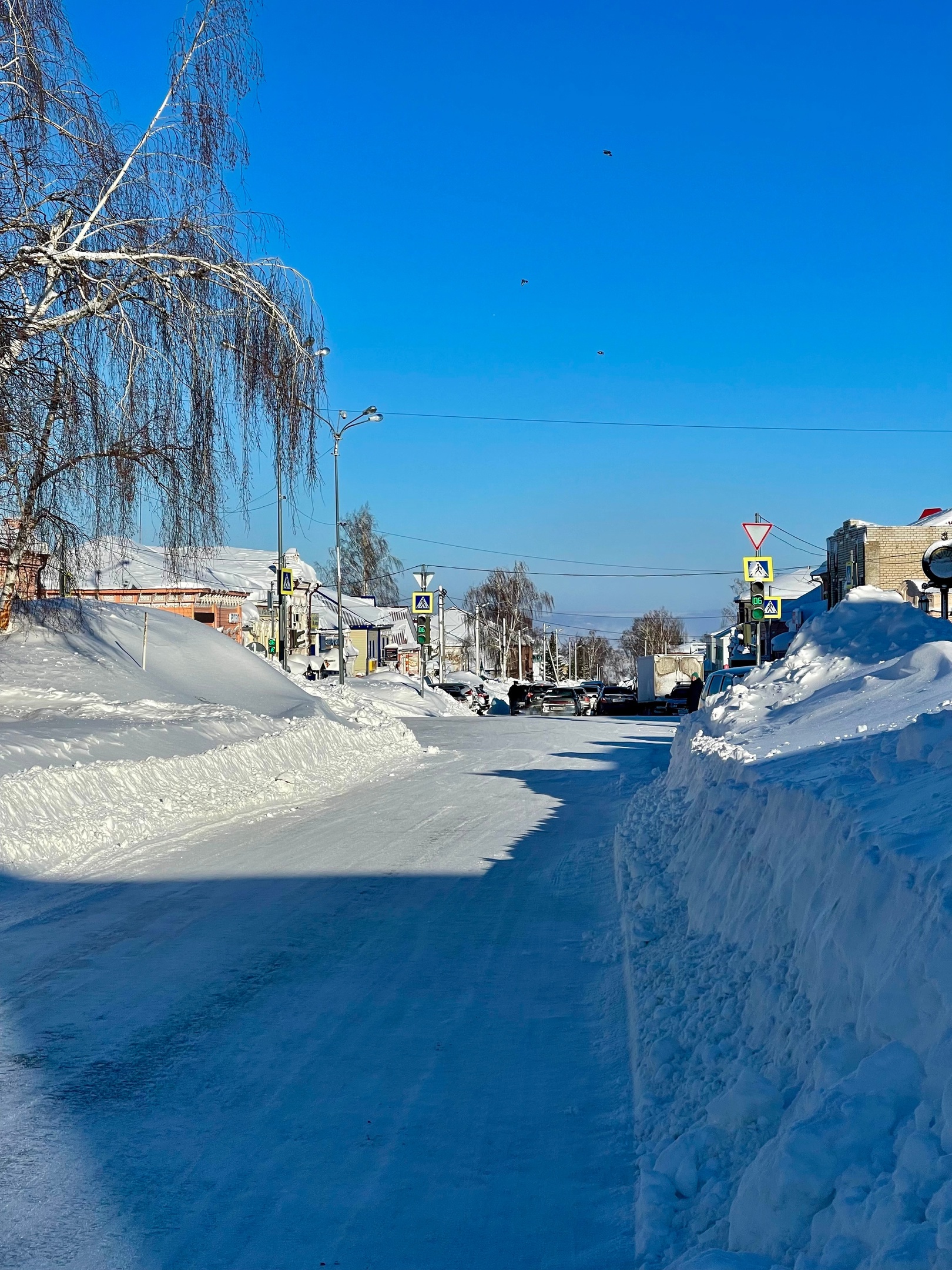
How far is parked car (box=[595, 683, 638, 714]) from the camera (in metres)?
45.7

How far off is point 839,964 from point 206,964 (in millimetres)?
4329

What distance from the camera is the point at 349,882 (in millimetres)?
9602

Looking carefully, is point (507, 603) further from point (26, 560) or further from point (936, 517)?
point (26, 560)

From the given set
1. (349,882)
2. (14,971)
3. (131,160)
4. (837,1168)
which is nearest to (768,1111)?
(837,1168)

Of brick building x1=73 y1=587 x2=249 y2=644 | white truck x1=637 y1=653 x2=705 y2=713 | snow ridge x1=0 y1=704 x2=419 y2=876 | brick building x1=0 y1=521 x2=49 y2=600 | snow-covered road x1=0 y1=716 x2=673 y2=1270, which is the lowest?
snow-covered road x1=0 y1=716 x2=673 y2=1270

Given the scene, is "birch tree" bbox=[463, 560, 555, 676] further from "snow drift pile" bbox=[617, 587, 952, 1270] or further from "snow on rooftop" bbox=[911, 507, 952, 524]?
"snow drift pile" bbox=[617, 587, 952, 1270]

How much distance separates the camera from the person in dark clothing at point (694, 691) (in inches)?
1715

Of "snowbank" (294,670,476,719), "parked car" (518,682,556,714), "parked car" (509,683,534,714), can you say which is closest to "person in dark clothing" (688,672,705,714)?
"parked car" (518,682,556,714)

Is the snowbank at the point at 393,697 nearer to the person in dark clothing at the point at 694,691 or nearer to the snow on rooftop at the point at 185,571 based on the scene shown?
the snow on rooftop at the point at 185,571

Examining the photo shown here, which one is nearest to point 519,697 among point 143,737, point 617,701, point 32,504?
point 617,701

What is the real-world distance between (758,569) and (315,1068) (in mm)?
19509

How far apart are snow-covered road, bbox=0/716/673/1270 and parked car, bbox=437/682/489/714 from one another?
44641 mm

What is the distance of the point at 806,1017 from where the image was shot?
4008mm

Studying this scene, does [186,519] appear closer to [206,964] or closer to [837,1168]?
[206,964]
